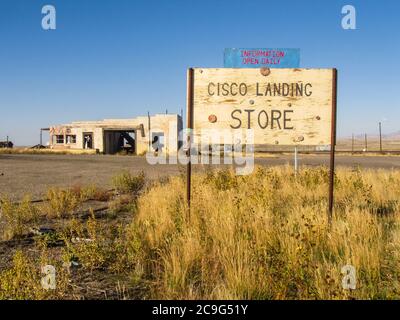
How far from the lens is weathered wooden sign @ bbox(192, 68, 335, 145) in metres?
6.02

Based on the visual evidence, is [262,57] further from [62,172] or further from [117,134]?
[117,134]

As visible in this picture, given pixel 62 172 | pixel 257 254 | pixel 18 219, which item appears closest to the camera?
pixel 257 254

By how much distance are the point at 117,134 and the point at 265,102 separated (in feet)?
135

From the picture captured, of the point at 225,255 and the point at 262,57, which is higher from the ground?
the point at 262,57

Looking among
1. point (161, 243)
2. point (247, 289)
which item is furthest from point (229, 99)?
point (247, 289)

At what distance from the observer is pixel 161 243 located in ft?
15.4

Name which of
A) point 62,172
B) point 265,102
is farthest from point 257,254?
point 62,172

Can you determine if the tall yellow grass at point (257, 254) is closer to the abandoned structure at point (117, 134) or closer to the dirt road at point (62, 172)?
the dirt road at point (62, 172)

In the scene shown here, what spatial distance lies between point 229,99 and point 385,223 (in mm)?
3243

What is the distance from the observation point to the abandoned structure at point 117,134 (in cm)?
3950

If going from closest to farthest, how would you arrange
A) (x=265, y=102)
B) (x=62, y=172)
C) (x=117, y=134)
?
(x=265, y=102) → (x=62, y=172) → (x=117, y=134)

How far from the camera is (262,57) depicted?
19.8 feet

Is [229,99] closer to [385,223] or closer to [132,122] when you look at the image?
[385,223]

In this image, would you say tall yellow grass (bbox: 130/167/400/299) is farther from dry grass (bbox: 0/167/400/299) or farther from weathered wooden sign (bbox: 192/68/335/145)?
weathered wooden sign (bbox: 192/68/335/145)
